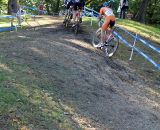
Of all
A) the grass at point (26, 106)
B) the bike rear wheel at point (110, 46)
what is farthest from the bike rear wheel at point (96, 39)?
the grass at point (26, 106)

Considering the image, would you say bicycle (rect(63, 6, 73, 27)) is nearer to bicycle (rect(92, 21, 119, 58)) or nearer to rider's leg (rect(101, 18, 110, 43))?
bicycle (rect(92, 21, 119, 58))

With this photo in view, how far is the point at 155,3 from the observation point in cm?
4703

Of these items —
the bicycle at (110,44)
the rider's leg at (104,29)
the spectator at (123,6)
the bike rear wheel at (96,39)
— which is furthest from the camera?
the spectator at (123,6)

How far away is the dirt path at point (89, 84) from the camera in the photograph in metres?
8.49

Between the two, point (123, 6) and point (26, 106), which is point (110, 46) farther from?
point (123, 6)

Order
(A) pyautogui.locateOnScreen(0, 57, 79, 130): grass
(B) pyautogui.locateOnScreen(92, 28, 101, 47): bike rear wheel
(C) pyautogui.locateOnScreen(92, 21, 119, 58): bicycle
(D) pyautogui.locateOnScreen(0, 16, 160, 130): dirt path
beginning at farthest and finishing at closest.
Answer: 1. (B) pyautogui.locateOnScreen(92, 28, 101, 47): bike rear wheel
2. (C) pyautogui.locateOnScreen(92, 21, 119, 58): bicycle
3. (D) pyautogui.locateOnScreen(0, 16, 160, 130): dirt path
4. (A) pyautogui.locateOnScreen(0, 57, 79, 130): grass

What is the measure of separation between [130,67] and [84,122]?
6.43m

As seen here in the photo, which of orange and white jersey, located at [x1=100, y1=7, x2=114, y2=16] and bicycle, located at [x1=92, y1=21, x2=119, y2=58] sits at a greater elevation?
orange and white jersey, located at [x1=100, y1=7, x2=114, y2=16]

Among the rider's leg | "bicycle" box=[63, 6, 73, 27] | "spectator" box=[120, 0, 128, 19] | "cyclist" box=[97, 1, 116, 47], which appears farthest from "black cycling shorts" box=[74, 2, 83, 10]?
"spectator" box=[120, 0, 128, 19]

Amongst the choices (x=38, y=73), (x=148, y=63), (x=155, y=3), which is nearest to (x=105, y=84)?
(x=38, y=73)

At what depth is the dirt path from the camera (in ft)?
27.9

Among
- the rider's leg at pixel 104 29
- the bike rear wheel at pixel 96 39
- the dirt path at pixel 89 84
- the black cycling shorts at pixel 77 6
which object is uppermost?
the black cycling shorts at pixel 77 6

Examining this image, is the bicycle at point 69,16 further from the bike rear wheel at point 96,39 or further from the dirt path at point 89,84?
the dirt path at point 89,84

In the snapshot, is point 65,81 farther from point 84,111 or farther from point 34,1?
point 34,1
